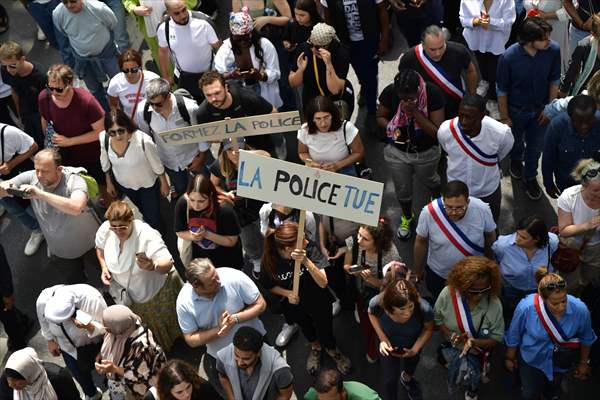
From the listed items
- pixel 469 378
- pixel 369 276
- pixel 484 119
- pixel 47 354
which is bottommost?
pixel 47 354

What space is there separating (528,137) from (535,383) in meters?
2.69

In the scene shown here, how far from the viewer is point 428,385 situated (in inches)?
285

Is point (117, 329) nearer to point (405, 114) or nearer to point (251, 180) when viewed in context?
point (251, 180)

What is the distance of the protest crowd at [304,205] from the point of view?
635cm

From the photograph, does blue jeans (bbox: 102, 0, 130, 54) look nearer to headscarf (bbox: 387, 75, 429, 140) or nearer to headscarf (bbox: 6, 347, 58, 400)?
headscarf (bbox: 387, 75, 429, 140)

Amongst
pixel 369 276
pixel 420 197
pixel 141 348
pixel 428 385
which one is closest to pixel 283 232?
pixel 369 276

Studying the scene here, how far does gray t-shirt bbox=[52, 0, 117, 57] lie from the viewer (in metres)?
9.20

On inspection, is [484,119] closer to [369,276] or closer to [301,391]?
[369,276]

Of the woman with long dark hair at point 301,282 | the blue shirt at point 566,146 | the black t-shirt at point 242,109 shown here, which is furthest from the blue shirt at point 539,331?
the black t-shirt at point 242,109

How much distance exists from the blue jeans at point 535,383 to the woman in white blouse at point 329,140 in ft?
7.32

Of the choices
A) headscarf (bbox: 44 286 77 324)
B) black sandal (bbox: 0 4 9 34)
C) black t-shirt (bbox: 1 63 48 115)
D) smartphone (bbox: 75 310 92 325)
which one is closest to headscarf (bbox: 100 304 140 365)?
smartphone (bbox: 75 310 92 325)

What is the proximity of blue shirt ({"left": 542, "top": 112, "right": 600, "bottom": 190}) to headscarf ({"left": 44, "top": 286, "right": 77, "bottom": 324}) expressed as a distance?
4.05m

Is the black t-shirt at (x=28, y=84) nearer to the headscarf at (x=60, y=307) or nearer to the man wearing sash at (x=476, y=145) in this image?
the headscarf at (x=60, y=307)

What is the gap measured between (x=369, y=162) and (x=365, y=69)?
38.5 inches
